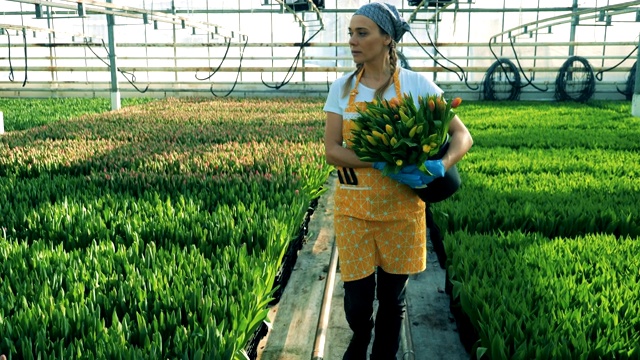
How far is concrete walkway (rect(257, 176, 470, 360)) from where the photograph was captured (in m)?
2.94

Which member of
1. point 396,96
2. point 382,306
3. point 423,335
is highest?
point 396,96

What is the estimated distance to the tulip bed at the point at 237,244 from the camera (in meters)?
2.10

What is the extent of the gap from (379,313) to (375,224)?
16.2 inches

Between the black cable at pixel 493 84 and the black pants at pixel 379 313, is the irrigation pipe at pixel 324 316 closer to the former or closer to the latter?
the black pants at pixel 379 313

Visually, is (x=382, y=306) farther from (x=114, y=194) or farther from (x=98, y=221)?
(x=114, y=194)

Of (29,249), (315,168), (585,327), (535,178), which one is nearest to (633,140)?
(535,178)

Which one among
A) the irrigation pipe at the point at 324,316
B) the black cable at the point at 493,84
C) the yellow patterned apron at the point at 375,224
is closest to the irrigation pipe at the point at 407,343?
the irrigation pipe at the point at 324,316

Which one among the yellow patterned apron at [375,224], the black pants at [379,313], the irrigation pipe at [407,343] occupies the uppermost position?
the yellow patterned apron at [375,224]

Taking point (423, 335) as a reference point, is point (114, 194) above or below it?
above

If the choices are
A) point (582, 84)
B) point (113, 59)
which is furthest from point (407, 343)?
point (582, 84)

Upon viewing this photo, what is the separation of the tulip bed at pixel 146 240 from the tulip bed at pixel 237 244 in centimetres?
1

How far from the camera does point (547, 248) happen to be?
314 centimetres

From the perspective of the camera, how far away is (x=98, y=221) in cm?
338

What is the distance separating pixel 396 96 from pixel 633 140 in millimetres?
5657
